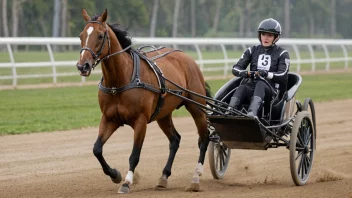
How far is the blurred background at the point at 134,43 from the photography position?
17.2 metres

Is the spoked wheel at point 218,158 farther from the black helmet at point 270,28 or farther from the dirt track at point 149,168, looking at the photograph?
the black helmet at point 270,28

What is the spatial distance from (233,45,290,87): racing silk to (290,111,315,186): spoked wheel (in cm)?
47

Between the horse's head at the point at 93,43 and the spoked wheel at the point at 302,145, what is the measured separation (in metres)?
2.20

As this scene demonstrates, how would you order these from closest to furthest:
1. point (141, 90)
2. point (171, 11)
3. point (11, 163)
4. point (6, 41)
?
point (141, 90)
point (11, 163)
point (6, 41)
point (171, 11)

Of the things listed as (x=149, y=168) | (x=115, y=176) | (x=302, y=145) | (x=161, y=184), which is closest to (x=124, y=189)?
(x=115, y=176)

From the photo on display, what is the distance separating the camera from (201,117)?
9141mm

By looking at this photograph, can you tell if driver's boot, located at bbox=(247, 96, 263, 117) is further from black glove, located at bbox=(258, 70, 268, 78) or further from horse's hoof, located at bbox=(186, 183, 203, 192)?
horse's hoof, located at bbox=(186, 183, 203, 192)

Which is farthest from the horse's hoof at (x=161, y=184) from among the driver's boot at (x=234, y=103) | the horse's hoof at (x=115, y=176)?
the driver's boot at (x=234, y=103)

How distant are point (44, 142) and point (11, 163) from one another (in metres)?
2.08

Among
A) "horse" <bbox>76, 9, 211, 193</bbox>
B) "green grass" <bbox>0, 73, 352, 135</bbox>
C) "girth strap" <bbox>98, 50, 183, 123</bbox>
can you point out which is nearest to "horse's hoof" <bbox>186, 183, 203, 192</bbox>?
"horse" <bbox>76, 9, 211, 193</bbox>

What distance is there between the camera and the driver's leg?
847cm

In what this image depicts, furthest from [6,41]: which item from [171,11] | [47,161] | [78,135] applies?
[171,11]

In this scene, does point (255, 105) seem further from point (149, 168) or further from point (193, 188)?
point (149, 168)

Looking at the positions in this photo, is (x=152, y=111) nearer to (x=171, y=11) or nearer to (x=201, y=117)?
(x=201, y=117)
